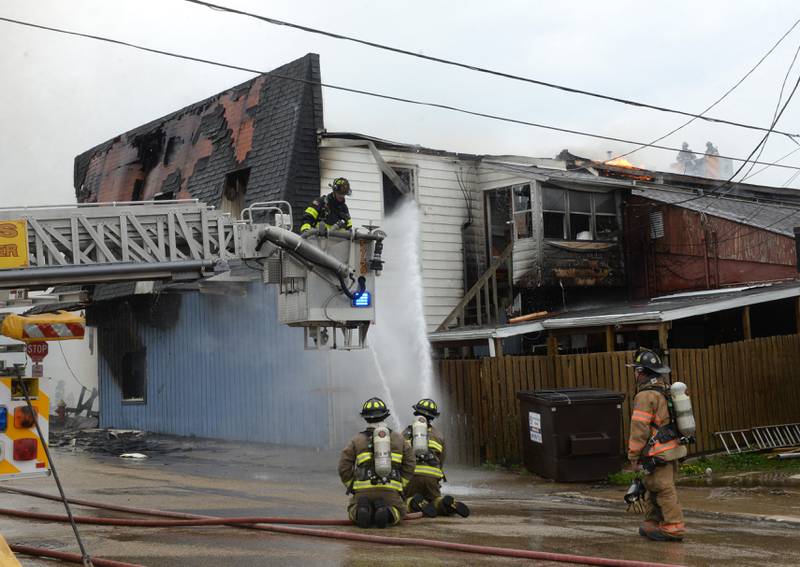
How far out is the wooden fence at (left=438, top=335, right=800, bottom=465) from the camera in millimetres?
14570

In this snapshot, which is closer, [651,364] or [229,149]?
[651,364]

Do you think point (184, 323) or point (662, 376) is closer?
point (662, 376)

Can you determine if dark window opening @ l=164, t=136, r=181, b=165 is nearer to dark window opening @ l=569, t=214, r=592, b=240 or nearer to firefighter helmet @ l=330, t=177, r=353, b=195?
dark window opening @ l=569, t=214, r=592, b=240

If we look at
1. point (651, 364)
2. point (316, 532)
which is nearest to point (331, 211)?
point (316, 532)

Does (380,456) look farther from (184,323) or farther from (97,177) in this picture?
(97,177)

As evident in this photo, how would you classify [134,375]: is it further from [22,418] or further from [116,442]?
[22,418]

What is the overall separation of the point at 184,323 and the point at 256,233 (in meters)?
11.1

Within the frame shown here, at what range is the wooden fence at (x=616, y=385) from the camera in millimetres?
14570

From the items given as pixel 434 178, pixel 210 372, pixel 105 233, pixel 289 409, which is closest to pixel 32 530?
pixel 105 233

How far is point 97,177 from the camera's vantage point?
79.5ft

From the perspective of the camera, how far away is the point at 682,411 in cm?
784

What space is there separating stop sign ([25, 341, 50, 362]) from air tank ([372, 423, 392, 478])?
2984mm

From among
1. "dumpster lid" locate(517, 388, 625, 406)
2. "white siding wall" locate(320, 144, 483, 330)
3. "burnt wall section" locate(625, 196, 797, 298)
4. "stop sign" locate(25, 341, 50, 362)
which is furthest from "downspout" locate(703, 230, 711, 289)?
"stop sign" locate(25, 341, 50, 362)

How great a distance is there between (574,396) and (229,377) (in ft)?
28.1
